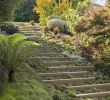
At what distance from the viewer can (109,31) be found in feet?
41.8

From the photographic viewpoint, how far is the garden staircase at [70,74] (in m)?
10.3

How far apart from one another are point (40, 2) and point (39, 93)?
12.9 meters

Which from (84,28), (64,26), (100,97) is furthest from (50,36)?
(100,97)

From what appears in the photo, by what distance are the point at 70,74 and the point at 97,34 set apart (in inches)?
90.7

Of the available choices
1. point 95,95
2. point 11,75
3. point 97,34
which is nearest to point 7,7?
point 97,34

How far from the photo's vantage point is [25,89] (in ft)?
27.0

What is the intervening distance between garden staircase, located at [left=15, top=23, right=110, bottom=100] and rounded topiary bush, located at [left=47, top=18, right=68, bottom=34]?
409 centimetres

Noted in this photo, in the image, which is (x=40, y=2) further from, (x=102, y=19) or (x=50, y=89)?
(x=50, y=89)

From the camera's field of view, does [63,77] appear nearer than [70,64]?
Yes

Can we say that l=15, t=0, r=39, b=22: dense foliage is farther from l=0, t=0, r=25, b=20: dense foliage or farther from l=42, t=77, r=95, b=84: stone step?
l=42, t=77, r=95, b=84: stone step

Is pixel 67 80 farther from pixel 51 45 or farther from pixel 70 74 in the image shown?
pixel 51 45

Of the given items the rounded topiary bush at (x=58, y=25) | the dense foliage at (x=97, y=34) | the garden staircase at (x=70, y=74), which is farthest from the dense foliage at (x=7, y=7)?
the rounded topiary bush at (x=58, y=25)

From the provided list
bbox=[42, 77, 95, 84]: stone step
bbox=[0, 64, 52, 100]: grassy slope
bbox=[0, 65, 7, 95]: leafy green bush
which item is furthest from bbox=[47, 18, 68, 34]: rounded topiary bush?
bbox=[0, 65, 7, 95]: leafy green bush

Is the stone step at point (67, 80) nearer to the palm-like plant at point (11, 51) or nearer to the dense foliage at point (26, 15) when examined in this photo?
the palm-like plant at point (11, 51)
